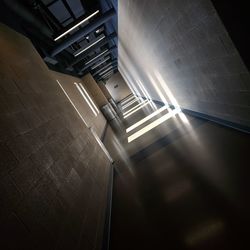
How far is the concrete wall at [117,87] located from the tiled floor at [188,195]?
22.8 m

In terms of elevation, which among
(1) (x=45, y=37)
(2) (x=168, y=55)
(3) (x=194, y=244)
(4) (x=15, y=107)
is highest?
(1) (x=45, y=37)

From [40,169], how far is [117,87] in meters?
25.1

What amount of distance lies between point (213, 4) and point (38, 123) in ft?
6.40

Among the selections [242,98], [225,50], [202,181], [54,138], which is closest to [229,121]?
[242,98]

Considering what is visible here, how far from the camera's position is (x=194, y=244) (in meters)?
1.86

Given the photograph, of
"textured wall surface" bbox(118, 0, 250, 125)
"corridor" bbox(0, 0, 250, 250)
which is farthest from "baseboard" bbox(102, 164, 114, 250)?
"textured wall surface" bbox(118, 0, 250, 125)

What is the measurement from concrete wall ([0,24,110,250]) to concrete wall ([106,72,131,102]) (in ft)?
75.7

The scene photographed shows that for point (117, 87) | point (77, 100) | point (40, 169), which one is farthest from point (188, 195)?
point (117, 87)

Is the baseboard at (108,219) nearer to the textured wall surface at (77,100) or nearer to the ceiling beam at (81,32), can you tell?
the textured wall surface at (77,100)

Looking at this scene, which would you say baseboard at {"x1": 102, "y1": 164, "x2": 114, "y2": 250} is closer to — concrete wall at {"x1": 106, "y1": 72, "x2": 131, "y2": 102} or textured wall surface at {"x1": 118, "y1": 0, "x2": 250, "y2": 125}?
textured wall surface at {"x1": 118, "y1": 0, "x2": 250, "y2": 125}

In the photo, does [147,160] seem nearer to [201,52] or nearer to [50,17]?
[201,52]

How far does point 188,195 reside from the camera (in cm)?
252

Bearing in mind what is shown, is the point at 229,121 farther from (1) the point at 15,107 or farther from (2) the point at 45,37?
(2) the point at 45,37

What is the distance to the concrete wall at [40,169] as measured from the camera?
1.55 m
